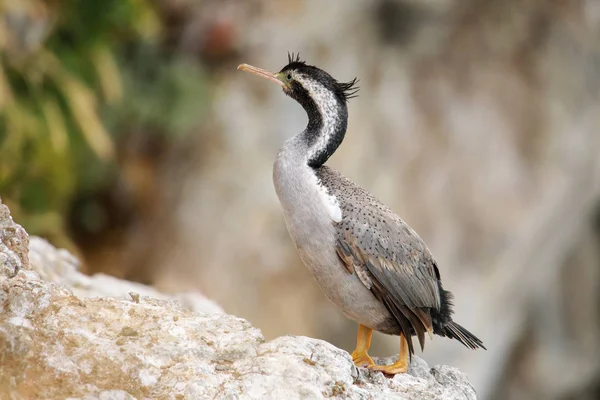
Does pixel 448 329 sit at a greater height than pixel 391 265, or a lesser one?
lesser

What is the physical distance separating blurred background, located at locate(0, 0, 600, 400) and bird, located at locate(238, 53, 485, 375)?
18.0ft

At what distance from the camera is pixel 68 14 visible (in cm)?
1036

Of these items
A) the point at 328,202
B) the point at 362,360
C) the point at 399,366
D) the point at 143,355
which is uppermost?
the point at 328,202

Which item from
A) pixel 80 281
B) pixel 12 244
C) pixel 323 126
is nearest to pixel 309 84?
pixel 323 126

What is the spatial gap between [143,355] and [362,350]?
5.17ft

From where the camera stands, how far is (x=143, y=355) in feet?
12.0

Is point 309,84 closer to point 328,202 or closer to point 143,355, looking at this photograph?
point 328,202

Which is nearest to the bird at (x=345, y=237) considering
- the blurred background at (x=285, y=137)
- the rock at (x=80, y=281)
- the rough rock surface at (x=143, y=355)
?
the rough rock surface at (x=143, y=355)

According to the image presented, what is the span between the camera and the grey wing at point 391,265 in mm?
4562

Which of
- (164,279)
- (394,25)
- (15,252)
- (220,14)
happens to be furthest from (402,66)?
(15,252)

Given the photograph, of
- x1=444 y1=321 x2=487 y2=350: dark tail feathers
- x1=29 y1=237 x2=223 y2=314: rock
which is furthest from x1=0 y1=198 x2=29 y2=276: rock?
x1=444 y1=321 x2=487 y2=350: dark tail feathers

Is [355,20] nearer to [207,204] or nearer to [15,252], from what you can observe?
[207,204]

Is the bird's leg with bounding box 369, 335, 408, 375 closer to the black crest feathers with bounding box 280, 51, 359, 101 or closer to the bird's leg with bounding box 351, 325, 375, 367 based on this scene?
the bird's leg with bounding box 351, 325, 375, 367

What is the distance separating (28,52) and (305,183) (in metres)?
6.41
